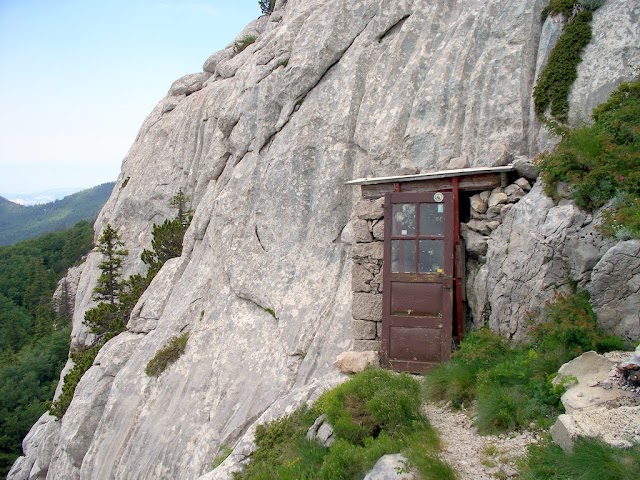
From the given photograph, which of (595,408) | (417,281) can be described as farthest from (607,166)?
(595,408)

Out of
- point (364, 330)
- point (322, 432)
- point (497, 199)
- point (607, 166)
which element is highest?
point (607, 166)

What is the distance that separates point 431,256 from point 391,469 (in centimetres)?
478

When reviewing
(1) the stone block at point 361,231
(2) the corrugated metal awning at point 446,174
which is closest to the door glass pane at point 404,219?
(2) the corrugated metal awning at point 446,174

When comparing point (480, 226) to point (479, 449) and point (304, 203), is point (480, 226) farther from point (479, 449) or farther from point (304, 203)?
point (304, 203)

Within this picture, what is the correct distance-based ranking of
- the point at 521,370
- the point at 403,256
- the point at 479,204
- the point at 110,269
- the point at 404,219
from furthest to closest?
the point at 110,269 < the point at 404,219 < the point at 403,256 < the point at 479,204 < the point at 521,370

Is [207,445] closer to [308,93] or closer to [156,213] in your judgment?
[308,93]

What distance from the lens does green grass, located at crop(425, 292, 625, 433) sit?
7.41 metres

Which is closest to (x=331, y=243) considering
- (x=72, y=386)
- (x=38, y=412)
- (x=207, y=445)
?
(x=207, y=445)

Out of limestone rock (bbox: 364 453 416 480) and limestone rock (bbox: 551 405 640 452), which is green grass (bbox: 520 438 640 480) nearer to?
limestone rock (bbox: 551 405 640 452)

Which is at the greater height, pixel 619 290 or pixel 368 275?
pixel 619 290

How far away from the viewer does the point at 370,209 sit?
11641mm

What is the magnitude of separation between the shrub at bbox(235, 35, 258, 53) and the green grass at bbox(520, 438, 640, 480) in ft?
91.6

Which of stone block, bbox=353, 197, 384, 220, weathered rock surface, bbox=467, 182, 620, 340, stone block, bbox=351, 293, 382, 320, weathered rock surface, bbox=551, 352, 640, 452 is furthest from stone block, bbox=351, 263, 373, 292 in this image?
weathered rock surface, bbox=551, 352, 640, 452

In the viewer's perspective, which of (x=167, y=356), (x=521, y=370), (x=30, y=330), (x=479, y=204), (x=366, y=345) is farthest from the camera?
(x=30, y=330)
